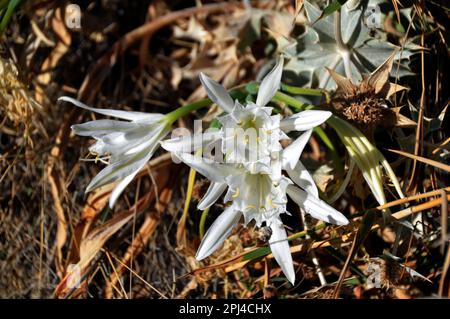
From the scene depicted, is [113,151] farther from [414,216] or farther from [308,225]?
[414,216]

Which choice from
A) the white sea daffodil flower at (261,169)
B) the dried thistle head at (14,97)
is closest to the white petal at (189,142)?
the white sea daffodil flower at (261,169)

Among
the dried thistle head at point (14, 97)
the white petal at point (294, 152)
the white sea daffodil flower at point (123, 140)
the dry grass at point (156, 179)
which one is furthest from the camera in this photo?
the dried thistle head at point (14, 97)

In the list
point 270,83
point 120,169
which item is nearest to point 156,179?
point 120,169

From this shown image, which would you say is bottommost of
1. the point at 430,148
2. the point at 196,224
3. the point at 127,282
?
the point at 127,282

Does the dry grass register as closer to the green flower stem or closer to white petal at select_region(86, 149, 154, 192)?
the green flower stem

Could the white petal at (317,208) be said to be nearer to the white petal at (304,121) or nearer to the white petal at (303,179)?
the white petal at (303,179)

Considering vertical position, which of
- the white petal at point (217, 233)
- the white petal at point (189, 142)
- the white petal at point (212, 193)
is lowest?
the white petal at point (217, 233)

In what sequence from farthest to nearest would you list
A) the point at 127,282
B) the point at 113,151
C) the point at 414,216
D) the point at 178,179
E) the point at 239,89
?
the point at 178,179 → the point at 127,282 → the point at 239,89 → the point at 414,216 → the point at 113,151
